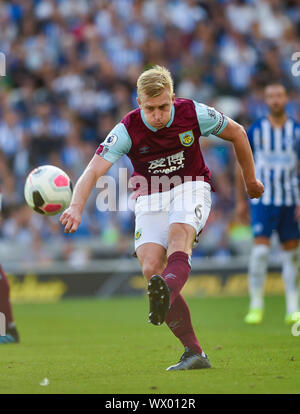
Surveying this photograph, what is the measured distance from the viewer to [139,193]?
6.30 meters

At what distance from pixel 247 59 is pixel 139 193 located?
12.4m

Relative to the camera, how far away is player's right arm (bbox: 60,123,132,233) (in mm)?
5621

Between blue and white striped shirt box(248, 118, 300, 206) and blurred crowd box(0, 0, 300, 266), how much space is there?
5.41 metres

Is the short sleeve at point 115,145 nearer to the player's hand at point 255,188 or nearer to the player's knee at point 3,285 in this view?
the player's hand at point 255,188

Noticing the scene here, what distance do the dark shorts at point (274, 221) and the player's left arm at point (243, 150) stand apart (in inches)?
139

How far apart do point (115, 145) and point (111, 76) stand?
40.9 feet

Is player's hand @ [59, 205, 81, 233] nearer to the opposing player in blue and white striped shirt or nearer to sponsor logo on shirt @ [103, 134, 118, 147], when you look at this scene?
sponsor logo on shirt @ [103, 134, 118, 147]

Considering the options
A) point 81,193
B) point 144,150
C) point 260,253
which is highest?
point 144,150

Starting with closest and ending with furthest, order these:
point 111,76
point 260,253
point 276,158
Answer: point 260,253 < point 276,158 < point 111,76

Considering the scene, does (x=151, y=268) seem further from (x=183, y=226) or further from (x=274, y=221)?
(x=274, y=221)

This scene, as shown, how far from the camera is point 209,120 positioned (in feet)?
20.1

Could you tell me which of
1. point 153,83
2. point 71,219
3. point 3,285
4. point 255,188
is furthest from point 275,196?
point 71,219
